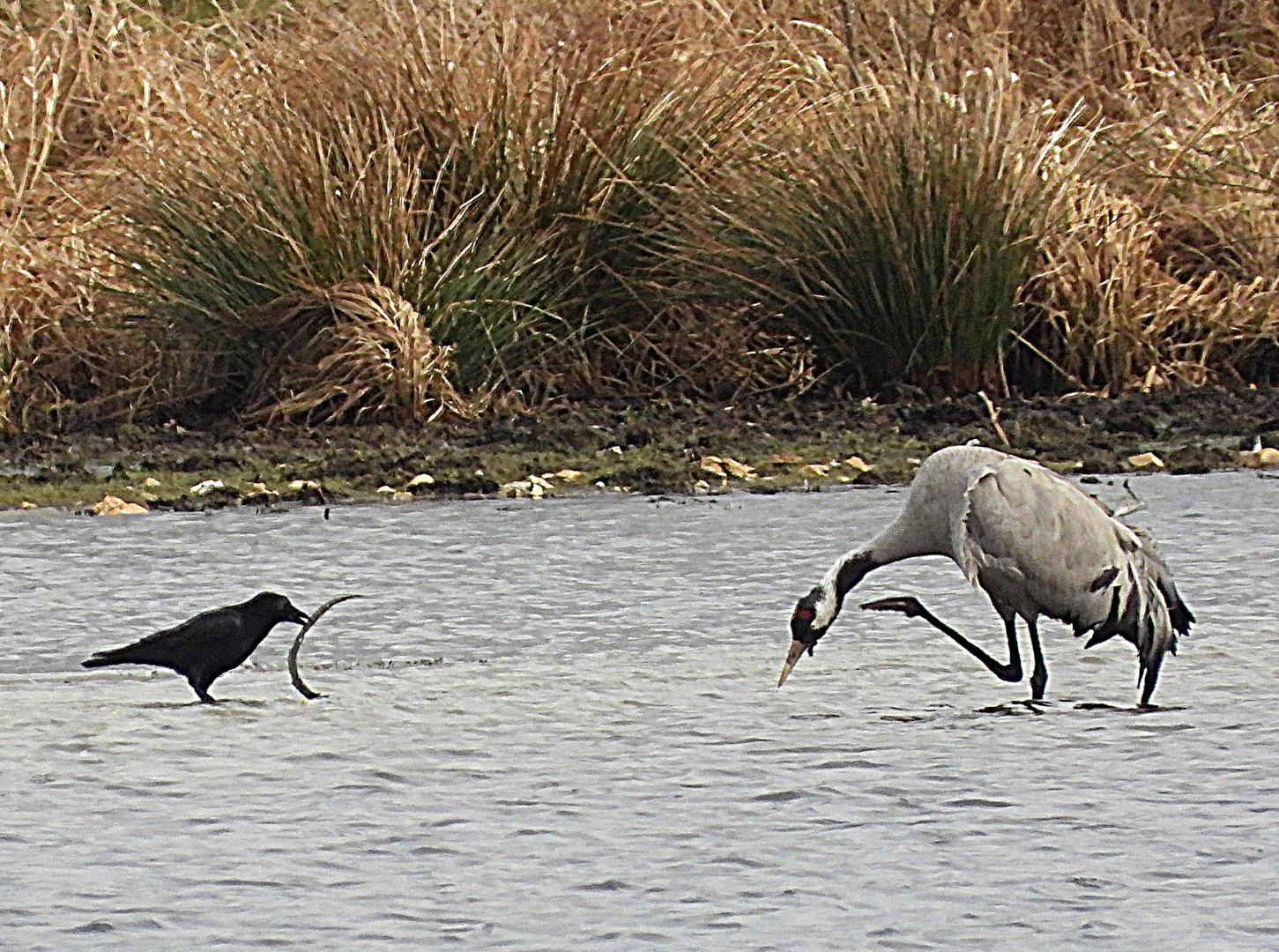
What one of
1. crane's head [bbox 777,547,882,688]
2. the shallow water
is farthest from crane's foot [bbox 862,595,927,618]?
crane's head [bbox 777,547,882,688]

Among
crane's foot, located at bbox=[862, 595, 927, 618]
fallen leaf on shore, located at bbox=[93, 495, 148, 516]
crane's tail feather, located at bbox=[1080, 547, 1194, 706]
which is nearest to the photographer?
crane's tail feather, located at bbox=[1080, 547, 1194, 706]

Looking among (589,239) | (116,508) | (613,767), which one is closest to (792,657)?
(613,767)

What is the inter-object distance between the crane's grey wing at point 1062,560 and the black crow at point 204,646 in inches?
57.3

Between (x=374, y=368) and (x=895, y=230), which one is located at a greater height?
(x=895, y=230)

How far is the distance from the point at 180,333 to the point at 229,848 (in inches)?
272

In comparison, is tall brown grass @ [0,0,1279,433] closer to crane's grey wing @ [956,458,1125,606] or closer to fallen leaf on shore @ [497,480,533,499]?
fallen leaf on shore @ [497,480,533,499]

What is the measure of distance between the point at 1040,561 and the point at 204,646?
5.57ft

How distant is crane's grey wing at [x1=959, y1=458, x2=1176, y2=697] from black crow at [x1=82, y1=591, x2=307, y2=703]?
1455 millimetres

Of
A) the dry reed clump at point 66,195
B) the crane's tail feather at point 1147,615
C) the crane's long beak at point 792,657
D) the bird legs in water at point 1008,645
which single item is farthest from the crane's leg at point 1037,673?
the dry reed clump at point 66,195

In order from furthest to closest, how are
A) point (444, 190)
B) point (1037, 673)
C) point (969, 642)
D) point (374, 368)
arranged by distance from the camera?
point (444, 190) → point (374, 368) → point (969, 642) → point (1037, 673)

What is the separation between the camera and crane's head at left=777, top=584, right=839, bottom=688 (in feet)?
17.2

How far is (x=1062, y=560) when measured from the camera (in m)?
5.23

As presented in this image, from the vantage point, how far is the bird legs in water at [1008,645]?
5.28m

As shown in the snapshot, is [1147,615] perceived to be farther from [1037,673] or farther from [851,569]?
[851,569]
